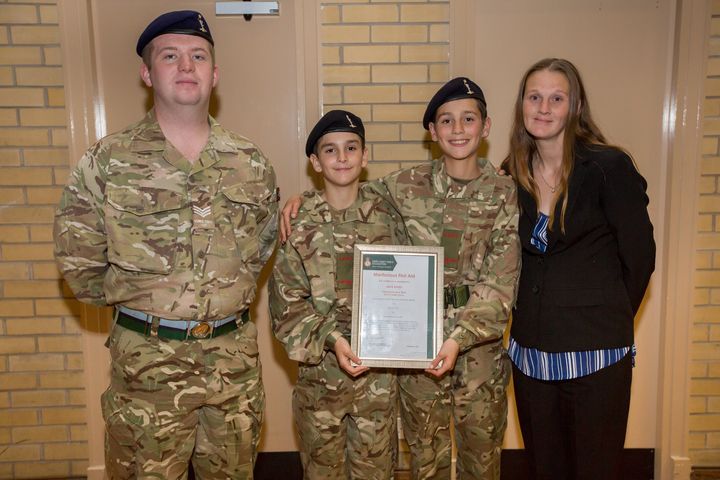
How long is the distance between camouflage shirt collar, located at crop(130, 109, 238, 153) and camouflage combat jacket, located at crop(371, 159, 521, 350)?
2.61ft

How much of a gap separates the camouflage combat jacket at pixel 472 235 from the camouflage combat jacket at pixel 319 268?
21 cm

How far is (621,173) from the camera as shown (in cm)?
224

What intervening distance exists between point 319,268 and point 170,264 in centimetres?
65

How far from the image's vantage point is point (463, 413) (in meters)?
2.52

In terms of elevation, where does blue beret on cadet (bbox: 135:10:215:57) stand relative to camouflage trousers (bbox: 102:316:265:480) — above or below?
above

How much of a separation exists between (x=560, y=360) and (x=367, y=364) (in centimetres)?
81

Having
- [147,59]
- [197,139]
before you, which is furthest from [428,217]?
[147,59]

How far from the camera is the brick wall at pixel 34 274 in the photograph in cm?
315

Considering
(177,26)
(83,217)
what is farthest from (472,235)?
(83,217)

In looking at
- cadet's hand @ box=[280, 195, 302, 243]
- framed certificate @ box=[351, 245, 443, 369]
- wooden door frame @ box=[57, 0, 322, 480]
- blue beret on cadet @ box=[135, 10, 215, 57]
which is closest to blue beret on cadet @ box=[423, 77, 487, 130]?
framed certificate @ box=[351, 245, 443, 369]

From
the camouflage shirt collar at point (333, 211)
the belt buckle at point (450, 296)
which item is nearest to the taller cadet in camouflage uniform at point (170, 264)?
the camouflage shirt collar at point (333, 211)

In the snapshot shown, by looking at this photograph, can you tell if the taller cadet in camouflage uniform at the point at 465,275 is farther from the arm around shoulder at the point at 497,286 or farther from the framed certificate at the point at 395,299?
the framed certificate at the point at 395,299

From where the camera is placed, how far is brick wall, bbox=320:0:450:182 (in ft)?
10.4

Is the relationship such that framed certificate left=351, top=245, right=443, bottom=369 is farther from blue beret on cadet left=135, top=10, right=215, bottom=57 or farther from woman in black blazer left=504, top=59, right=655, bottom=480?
blue beret on cadet left=135, top=10, right=215, bottom=57
